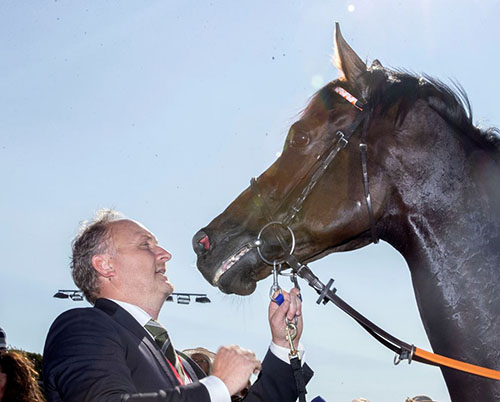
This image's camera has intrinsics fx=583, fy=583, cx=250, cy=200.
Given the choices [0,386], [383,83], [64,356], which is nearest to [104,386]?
[64,356]

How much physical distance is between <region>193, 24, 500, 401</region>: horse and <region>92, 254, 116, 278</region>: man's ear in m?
0.55

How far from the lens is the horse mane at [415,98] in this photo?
10.9 feet

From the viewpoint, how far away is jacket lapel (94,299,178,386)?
9.70 ft

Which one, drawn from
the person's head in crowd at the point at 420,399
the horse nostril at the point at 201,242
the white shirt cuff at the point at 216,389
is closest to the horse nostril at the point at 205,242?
the horse nostril at the point at 201,242

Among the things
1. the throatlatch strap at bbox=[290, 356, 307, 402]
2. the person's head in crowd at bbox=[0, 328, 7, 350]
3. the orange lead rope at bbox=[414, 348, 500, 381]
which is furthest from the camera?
the person's head in crowd at bbox=[0, 328, 7, 350]

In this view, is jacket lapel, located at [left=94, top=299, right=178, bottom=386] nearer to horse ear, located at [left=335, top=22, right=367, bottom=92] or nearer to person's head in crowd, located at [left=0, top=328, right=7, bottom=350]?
horse ear, located at [left=335, top=22, right=367, bottom=92]

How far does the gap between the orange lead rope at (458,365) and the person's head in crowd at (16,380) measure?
341 centimetres

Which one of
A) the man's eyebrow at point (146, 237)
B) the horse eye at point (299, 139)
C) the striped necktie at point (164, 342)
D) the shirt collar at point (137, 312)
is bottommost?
the striped necktie at point (164, 342)

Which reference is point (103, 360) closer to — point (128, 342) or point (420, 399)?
point (128, 342)

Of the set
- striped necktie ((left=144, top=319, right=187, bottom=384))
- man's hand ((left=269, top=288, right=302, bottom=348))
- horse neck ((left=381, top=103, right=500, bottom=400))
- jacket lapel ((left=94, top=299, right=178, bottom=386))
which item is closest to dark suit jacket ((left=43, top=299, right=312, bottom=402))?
jacket lapel ((left=94, top=299, right=178, bottom=386))

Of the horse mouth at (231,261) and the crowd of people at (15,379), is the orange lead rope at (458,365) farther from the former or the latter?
the crowd of people at (15,379)

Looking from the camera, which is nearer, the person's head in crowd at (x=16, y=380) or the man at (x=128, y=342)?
the man at (x=128, y=342)

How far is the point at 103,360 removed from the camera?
2.64m

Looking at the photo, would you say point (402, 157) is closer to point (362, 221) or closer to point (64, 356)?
point (362, 221)
